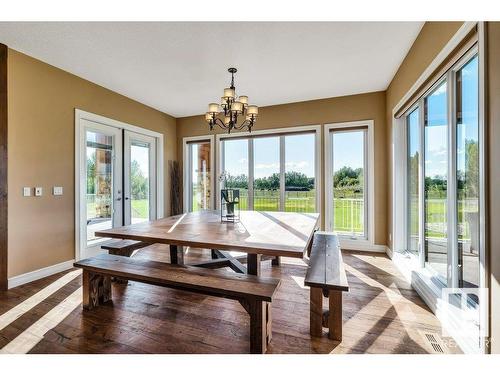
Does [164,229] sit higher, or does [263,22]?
[263,22]

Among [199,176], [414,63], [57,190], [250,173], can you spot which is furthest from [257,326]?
[199,176]

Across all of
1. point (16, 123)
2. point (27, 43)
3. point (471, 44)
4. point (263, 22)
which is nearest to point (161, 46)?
point (263, 22)

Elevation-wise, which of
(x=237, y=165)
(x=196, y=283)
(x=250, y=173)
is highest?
(x=237, y=165)

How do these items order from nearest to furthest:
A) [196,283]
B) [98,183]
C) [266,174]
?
[196,283], [98,183], [266,174]

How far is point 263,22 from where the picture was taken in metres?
2.20

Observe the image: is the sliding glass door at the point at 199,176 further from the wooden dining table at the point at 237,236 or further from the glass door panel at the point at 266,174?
the wooden dining table at the point at 237,236

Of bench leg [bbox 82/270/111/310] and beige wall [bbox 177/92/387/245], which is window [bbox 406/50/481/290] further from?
bench leg [bbox 82/270/111/310]

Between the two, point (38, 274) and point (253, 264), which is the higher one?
point (253, 264)

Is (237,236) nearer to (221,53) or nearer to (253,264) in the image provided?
(253,264)

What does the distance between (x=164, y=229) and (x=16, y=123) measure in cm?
222

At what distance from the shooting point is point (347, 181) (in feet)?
13.7

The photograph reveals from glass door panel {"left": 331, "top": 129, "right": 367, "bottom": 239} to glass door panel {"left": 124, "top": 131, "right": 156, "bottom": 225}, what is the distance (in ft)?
11.8

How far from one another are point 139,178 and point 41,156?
1705 millimetres

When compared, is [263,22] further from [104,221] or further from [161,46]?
[104,221]
